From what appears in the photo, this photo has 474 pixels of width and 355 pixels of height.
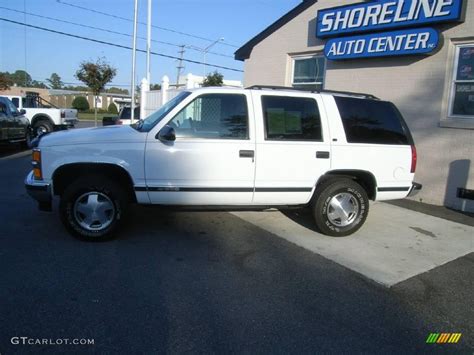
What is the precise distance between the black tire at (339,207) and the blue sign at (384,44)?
12.6 ft

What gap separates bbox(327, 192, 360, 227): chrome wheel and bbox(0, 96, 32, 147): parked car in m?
10.6

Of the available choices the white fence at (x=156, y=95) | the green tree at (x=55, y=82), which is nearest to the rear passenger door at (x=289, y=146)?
the white fence at (x=156, y=95)

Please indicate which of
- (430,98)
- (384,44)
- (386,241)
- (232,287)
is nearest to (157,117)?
(232,287)

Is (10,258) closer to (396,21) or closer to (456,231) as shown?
(456,231)

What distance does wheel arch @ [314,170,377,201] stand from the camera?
5398 mm

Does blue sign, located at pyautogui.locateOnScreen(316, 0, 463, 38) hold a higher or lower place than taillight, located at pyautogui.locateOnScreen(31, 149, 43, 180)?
higher

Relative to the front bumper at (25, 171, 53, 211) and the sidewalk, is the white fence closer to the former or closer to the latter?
the sidewalk

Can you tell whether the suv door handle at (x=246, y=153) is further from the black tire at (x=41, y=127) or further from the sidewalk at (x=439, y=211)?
the black tire at (x=41, y=127)

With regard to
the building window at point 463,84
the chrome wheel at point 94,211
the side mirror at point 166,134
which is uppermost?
the building window at point 463,84

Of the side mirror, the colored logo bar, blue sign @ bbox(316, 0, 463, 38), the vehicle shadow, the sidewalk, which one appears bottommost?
the colored logo bar

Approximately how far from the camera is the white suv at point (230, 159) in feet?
15.7

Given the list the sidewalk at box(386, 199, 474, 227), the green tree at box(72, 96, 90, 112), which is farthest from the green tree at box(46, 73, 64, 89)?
the sidewalk at box(386, 199, 474, 227)

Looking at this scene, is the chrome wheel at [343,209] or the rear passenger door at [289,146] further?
the chrome wheel at [343,209]

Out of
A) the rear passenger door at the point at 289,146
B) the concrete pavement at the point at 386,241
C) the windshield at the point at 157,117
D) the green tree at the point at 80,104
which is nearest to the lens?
the concrete pavement at the point at 386,241
